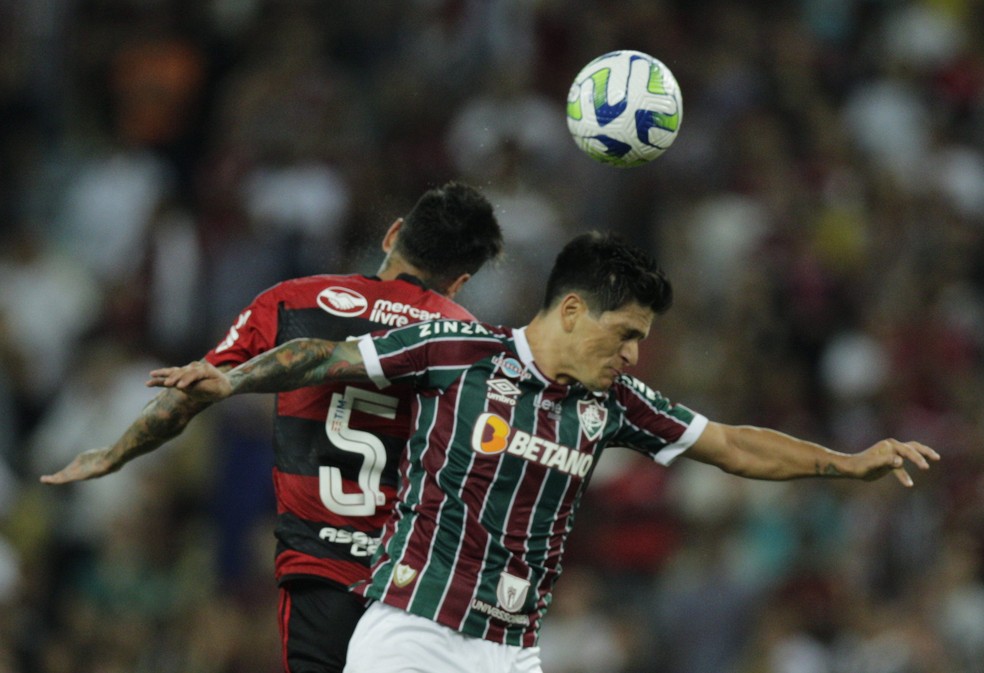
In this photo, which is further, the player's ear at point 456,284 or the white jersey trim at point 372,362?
the player's ear at point 456,284

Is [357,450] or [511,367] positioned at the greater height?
[511,367]

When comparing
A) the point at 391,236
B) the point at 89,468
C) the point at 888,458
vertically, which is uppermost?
the point at 391,236

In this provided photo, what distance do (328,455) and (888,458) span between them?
1829 mm

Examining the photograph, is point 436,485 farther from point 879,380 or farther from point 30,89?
point 30,89

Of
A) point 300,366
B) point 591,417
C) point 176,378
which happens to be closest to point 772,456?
point 591,417

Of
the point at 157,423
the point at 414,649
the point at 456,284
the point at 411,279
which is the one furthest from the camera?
the point at 456,284

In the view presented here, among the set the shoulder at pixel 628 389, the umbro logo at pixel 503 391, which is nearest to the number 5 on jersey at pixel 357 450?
the umbro logo at pixel 503 391

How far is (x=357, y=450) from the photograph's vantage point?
5676 mm

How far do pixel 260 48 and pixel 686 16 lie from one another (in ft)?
11.0

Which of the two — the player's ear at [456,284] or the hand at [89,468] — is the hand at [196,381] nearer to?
the hand at [89,468]

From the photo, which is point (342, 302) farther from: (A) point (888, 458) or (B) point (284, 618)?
(A) point (888, 458)

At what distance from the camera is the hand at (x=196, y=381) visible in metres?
4.92

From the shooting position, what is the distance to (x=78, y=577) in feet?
35.5

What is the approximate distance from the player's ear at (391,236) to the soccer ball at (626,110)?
765 mm
